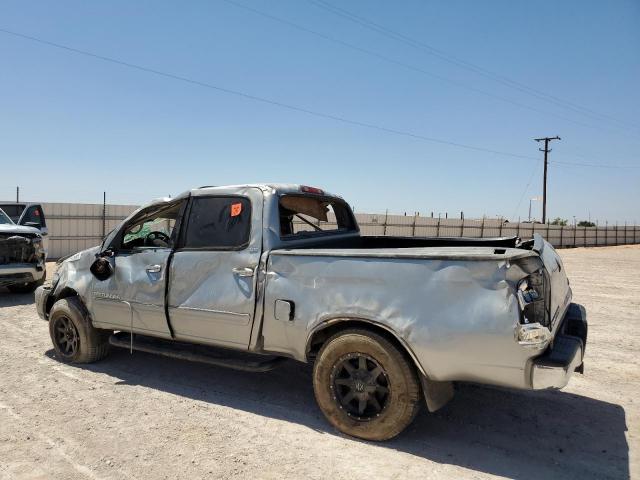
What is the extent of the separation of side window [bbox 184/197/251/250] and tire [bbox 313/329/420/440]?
49.2 inches

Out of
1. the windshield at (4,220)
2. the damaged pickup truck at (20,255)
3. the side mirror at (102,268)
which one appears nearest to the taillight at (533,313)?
the side mirror at (102,268)

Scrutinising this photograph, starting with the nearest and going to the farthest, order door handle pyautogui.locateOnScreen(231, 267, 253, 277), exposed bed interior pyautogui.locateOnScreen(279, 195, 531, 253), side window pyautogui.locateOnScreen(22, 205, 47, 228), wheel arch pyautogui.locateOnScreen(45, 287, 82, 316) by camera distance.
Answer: door handle pyautogui.locateOnScreen(231, 267, 253, 277) → exposed bed interior pyautogui.locateOnScreen(279, 195, 531, 253) → wheel arch pyautogui.locateOnScreen(45, 287, 82, 316) → side window pyautogui.locateOnScreen(22, 205, 47, 228)

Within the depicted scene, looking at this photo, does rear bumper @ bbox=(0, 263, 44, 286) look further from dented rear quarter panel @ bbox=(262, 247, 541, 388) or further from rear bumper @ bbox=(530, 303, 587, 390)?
rear bumper @ bbox=(530, 303, 587, 390)

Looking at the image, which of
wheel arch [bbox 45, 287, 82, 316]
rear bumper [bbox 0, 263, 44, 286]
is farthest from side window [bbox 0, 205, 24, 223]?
wheel arch [bbox 45, 287, 82, 316]

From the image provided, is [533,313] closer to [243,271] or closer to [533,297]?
[533,297]

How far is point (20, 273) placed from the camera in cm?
898

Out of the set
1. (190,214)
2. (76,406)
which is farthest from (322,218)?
(76,406)

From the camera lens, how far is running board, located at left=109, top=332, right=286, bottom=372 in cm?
408

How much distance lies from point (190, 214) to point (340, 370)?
81.4 inches

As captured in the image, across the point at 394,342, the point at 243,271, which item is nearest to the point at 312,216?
the point at 243,271

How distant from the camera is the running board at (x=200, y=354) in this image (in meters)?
4.08

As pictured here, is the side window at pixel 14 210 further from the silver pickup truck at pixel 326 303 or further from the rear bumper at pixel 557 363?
the rear bumper at pixel 557 363

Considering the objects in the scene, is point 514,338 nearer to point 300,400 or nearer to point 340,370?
point 340,370

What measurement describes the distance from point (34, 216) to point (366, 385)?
12.0 metres
